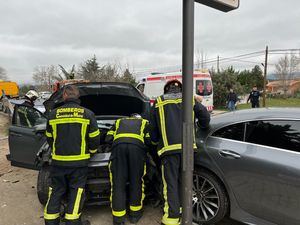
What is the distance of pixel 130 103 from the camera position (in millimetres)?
5250

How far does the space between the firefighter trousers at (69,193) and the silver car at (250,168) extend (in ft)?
4.84

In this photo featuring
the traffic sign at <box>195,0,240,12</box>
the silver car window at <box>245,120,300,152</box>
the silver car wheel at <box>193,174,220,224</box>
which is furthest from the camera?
the silver car wheel at <box>193,174,220,224</box>

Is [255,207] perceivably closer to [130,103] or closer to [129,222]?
[129,222]

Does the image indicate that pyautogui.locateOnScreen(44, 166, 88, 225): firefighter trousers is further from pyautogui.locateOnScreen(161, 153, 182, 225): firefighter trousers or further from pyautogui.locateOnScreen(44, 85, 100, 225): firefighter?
pyautogui.locateOnScreen(161, 153, 182, 225): firefighter trousers

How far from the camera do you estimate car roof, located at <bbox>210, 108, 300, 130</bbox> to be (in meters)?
3.11

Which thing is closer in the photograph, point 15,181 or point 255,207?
point 255,207

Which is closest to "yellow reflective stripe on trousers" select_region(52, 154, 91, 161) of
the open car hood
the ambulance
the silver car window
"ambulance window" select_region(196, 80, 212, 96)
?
the open car hood

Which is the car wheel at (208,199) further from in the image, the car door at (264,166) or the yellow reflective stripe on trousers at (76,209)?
the yellow reflective stripe on trousers at (76,209)

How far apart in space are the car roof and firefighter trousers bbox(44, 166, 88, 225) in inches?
71.0

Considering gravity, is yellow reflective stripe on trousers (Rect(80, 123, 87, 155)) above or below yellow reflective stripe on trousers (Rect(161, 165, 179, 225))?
above

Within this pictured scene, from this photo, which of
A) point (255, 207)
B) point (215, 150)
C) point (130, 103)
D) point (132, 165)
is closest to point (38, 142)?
point (130, 103)

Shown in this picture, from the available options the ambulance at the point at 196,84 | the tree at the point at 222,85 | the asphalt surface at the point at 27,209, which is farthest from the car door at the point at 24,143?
the tree at the point at 222,85

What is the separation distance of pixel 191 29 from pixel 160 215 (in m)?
2.75

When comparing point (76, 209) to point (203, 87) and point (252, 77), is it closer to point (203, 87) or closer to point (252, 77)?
point (203, 87)
